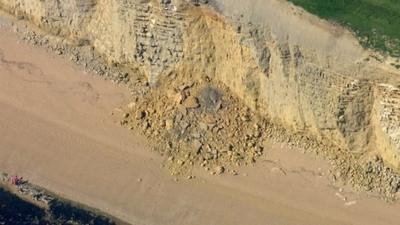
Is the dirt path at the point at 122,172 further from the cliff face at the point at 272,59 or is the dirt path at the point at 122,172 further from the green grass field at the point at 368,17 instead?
the green grass field at the point at 368,17

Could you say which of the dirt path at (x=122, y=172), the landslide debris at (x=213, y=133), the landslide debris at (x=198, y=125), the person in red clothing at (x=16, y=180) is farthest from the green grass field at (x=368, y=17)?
the person in red clothing at (x=16, y=180)

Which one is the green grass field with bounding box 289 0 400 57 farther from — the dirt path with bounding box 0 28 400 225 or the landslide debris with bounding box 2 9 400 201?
the dirt path with bounding box 0 28 400 225

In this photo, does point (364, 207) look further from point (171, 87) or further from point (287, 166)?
point (171, 87)

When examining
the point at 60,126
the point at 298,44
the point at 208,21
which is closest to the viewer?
the point at 298,44

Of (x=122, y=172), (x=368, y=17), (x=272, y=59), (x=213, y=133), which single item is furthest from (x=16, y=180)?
(x=368, y=17)

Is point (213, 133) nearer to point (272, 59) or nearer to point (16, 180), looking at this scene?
point (272, 59)

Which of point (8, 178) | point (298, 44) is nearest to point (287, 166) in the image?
point (298, 44)

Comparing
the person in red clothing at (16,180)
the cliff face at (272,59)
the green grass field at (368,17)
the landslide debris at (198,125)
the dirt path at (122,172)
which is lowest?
the person in red clothing at (16,180)
